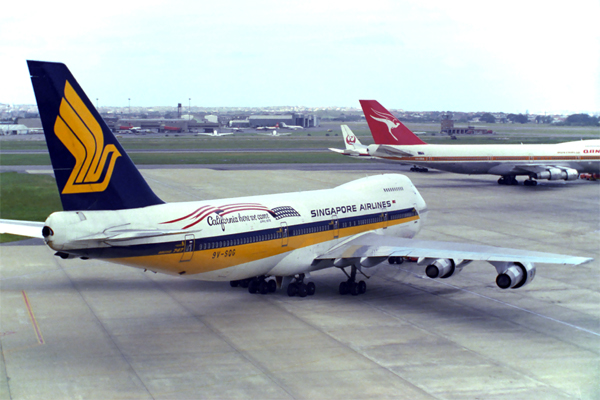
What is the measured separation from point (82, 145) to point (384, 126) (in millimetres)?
53539

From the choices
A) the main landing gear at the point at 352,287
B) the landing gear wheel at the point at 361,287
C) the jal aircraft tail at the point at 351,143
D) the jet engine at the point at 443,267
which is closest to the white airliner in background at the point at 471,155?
the jal aircraft tail at the point at 351,143

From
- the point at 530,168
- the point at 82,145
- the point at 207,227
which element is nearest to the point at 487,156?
the point at 530,168

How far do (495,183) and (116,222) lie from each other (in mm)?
61351

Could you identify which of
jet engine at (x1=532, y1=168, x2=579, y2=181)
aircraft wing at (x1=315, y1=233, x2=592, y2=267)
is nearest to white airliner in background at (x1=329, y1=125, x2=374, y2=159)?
jet engine at (x1=532, y1=168, x2=579, y2=181)

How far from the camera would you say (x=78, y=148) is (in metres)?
18.8

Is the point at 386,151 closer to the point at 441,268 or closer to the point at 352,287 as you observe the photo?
the point at 352,287

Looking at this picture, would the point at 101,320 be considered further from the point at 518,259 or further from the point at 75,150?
the point at 518,259

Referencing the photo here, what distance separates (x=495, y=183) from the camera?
73.0 metres

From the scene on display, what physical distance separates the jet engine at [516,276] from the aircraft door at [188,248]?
445 inches

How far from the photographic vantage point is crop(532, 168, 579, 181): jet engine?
6844 centimetres

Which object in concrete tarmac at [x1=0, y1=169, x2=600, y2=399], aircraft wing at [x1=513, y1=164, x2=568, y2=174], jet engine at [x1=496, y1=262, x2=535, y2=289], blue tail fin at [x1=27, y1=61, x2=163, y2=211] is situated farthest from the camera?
aircraft wing at [x1=513, y1=164, x2=568, y2=174]

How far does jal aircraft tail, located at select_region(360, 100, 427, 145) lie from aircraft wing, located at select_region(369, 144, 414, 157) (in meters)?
1.09

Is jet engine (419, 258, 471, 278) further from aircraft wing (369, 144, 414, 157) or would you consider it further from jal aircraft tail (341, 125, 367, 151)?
jal aircraft tail (341, 125, 367, 151)

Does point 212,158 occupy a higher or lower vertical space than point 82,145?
lower
